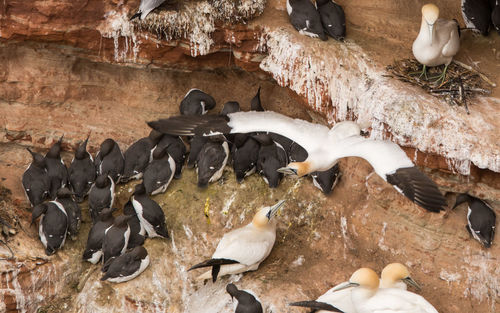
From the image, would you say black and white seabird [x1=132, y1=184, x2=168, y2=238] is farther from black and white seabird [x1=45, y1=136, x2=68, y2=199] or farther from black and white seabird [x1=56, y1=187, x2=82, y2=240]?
black and white seabird [x1=45, y1=136, x2=68, y2=199]

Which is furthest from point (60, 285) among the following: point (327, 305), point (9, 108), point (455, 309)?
point (455, 309)

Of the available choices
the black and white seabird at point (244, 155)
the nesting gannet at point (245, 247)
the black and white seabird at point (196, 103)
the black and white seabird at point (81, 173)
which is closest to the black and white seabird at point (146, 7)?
the black and white seabird at point (196, 103)

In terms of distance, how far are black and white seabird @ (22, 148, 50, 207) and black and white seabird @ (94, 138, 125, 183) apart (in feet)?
2.24

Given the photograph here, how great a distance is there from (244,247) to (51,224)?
2.28 metres

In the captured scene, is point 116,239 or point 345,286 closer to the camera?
point 345,286

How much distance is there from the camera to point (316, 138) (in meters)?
10.2

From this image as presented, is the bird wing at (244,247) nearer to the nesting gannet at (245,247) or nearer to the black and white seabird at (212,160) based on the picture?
the nesting gannet at (245,247)

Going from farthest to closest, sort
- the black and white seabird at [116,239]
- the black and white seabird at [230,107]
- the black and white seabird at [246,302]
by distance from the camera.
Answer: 1. the black and white seabird at [230,107]
2. the black and white seabird at [116,239]
3. the black and white seabird at [246,302]

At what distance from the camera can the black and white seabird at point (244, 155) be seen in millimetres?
11500

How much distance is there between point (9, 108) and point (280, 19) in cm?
370

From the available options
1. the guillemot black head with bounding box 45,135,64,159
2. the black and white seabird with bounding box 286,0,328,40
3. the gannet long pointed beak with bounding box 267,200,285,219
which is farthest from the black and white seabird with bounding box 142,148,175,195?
the black and white seabird with bounding box 286,0,328,40

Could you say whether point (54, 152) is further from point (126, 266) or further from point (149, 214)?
point (126, 266)

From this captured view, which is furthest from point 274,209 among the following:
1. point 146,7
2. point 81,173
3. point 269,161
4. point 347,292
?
point 146,7

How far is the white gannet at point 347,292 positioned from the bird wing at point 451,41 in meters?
2.42
